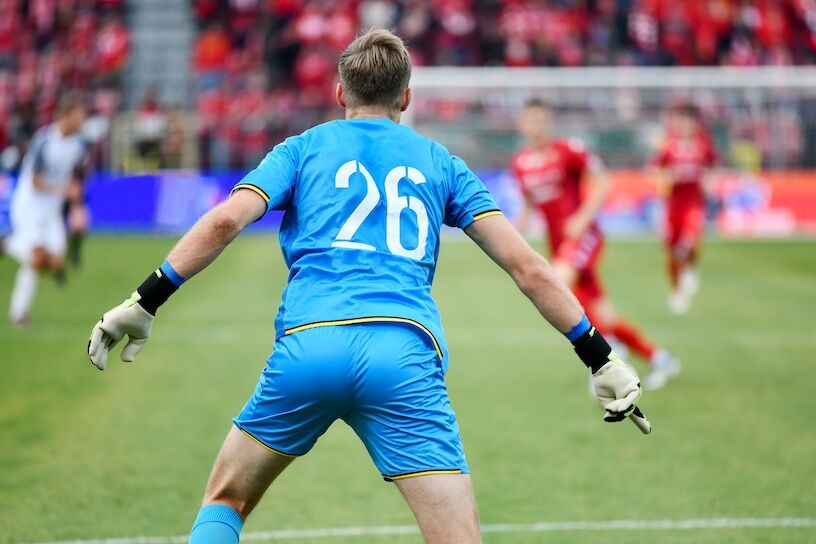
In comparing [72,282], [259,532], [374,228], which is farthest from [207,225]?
[72,282]

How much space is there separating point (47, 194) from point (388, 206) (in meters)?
11.1

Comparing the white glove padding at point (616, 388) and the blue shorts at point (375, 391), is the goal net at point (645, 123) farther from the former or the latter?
the blue shorts at point (375, 391)

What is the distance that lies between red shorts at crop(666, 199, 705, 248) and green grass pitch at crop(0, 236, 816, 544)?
37.6 inches

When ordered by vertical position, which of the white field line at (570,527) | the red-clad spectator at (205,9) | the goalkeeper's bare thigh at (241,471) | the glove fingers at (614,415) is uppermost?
the glove fingers at (614,415)

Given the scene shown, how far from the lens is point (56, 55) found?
2778cm

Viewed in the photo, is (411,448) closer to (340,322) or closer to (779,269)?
(340,322)

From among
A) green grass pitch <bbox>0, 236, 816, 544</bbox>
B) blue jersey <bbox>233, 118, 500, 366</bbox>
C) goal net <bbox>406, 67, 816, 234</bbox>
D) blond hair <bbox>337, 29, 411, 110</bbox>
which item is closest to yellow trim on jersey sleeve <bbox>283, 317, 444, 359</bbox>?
blue jersey <bbox>233, 118, 500, 366</bbox>

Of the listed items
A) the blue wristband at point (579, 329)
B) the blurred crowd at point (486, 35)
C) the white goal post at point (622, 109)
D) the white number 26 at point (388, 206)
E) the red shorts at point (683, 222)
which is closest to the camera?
the white number 26 at point (388, 206)

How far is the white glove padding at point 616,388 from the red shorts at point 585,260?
5.66m

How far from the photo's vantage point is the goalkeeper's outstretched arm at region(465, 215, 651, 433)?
12.5 ft

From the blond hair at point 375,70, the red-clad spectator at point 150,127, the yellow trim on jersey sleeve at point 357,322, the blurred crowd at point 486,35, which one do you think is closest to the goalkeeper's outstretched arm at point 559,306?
the yellow trim on jersey sleeve at point 357,322

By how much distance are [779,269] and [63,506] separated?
585 inches

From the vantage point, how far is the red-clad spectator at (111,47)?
90.0 feet

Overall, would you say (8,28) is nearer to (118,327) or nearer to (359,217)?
(118,327)
